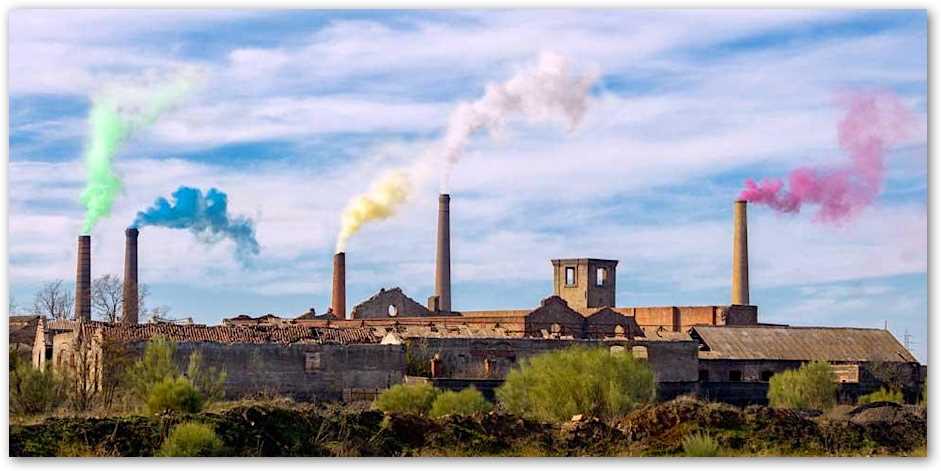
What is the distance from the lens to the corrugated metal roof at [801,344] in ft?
141

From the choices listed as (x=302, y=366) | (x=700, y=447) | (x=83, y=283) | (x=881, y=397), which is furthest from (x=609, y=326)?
(x=700, y=447)

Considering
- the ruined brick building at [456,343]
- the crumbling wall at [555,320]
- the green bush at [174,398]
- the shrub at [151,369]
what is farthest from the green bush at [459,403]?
the crumbling wall at [555,320]

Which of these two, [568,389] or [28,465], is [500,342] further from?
[28,465]

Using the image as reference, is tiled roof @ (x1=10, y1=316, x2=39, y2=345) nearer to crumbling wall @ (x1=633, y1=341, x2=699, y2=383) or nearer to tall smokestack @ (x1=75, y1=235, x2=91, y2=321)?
tall smokestack @ (x1=75, y1=235, x2=91, y2=321)

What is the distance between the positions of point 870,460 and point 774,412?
5657 mm

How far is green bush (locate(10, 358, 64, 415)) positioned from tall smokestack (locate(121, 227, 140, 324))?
1863 centimetres

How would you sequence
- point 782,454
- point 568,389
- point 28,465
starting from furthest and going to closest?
1. point 568,389
2. point 782,454
3. point 28,465

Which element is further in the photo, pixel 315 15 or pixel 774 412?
pixel 774 412

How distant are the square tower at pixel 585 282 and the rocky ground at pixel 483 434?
35.2m

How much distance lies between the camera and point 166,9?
1934cm

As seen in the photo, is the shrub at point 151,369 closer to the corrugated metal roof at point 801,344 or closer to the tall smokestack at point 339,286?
the corrugated metal roof at point 801,344

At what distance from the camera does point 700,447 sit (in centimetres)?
2044

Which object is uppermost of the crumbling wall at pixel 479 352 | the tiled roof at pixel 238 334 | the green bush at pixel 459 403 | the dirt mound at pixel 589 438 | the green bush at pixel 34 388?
the tiled roof at pixel 238 334

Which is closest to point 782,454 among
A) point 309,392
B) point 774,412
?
point 774,412
